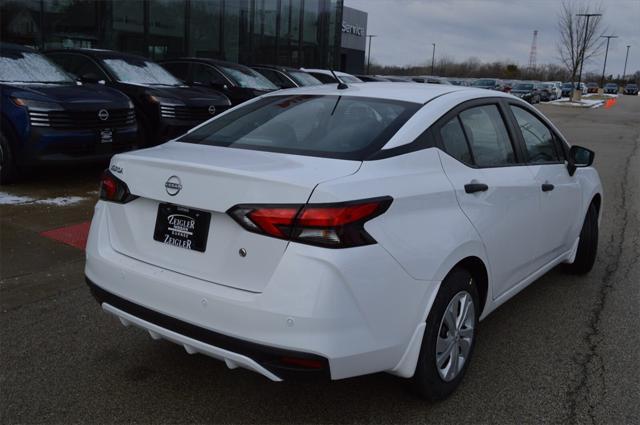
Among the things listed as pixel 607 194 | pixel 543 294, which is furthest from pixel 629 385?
pixel 607 194

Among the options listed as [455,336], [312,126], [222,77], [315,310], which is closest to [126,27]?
[222,77]

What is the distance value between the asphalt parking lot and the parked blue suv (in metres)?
2.42

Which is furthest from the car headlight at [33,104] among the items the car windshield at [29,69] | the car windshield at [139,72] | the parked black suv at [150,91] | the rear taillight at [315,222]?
the rear taillight at [315,222]

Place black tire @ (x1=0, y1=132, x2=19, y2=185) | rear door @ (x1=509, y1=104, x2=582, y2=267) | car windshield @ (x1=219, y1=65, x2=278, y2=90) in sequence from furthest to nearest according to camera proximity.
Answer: car windshield @ (x1=219, y1=65, x2=278, y2=90), black tire @ (x1=0, y1=132, x2=19, y2=185), rear door @ (x1=509, y1=104, x2=582, y2=267)

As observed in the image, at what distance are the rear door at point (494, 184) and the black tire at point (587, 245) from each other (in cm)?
134

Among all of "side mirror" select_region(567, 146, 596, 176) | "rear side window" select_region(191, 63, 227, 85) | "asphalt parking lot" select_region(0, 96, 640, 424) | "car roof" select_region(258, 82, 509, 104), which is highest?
"rear side window" select_region(191, 63, 227, 85)

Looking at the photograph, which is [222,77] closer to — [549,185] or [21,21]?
[21,21]

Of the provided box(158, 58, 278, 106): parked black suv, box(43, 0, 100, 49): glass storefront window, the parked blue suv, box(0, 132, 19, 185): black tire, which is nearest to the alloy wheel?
the parked blue suv

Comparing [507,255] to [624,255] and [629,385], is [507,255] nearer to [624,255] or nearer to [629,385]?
[629,385]

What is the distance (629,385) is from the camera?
3.31 metres

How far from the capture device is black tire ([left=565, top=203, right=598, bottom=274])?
496cm

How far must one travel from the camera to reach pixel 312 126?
10.9ft

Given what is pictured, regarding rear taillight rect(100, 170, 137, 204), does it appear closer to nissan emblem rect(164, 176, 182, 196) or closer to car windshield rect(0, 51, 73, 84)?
nissan emblem rect(164, 176, 182, 196)

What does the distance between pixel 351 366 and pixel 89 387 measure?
4.93 ft
